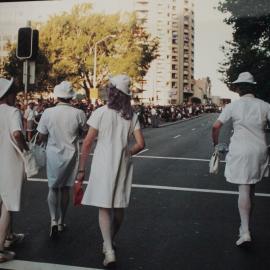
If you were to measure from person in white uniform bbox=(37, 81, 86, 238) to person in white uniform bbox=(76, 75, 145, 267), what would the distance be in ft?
2.98

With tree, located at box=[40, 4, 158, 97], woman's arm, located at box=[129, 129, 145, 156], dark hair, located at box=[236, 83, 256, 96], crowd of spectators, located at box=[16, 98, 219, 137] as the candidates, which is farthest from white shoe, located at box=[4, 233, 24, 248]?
tree, located at box=[40, 4, 158, 97]

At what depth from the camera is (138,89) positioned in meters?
7.21

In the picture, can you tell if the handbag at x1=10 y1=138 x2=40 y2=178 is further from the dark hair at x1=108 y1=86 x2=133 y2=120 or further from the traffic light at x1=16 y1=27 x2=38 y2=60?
the traffic light at x1=16 y1=27 x2=38 y2=60

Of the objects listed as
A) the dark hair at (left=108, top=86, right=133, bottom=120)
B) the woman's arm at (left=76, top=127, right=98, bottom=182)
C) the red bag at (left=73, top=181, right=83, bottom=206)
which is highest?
the dark hair at (left=108, top=86, right=133, bottom=120)

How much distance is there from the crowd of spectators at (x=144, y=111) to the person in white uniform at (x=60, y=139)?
96 cm

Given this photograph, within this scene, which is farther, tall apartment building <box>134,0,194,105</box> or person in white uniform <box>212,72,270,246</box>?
tall apartment building <box>134,0,194,105</box>

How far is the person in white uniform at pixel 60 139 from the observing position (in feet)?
14.2

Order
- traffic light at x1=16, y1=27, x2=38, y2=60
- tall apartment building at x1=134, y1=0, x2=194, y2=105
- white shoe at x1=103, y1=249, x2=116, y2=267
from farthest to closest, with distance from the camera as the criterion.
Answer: tall apartment building at x1=134, y1=0, x2=194, y2=105, traffic light at x1=16, y1=27, x2=38, y2=60, white shoe at x1=103, y1=249, x2=116, y2=267

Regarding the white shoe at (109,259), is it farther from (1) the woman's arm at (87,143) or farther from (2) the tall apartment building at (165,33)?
(2) the tall apartment building at (165,33)

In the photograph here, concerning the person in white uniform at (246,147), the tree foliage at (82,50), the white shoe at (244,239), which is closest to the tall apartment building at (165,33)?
the tree foliage at (82,50)

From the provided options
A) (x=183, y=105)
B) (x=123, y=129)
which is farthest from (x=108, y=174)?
(x=183, y=105)

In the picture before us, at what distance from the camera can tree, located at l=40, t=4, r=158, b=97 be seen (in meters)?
7.53

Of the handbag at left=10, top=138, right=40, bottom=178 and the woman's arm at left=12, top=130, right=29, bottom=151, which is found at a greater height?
the woman's arm at left=12, top=130, right=29, bottom=151

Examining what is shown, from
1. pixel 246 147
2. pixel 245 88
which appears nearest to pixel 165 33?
pixel 245 88
